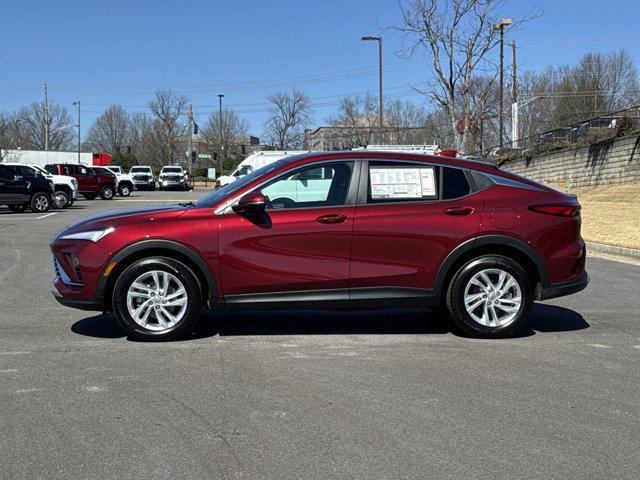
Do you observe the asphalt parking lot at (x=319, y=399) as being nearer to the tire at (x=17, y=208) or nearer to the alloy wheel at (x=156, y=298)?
the alloy wheel at (x=156, y=298)

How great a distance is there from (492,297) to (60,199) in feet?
79.8

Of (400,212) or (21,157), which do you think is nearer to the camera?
(400,212)

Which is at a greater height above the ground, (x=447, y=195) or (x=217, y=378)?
(x=447, y=195)

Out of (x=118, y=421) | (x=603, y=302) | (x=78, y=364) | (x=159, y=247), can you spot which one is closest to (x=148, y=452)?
(x=118, y=421)

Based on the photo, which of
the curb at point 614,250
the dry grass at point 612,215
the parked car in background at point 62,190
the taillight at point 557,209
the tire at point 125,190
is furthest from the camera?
the tire at point 125,190

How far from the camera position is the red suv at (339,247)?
5.86 meters

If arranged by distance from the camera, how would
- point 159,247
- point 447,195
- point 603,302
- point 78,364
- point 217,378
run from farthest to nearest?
point 603,302 → point 447,195 → point 159,247 → point 78,364 → point 217,378

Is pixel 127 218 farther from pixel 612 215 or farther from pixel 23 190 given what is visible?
pixel 23 190

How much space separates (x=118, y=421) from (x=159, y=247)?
201 centimetres

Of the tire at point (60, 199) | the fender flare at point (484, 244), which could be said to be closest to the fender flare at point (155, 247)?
the fender flare at point (484, 244)

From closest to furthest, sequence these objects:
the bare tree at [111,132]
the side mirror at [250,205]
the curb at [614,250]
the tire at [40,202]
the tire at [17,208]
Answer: the side mirror at [250,205], the curb at [614,250], the tire at [40,202], the tire at [17,208], the bare tree at [111,132]

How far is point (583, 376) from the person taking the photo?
200 inches

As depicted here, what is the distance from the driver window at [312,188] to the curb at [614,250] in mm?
8964

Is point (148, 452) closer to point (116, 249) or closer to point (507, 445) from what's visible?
point (507, 445)
